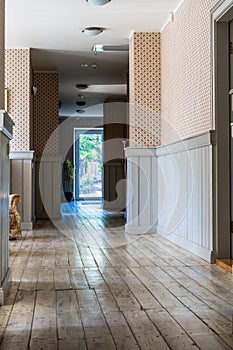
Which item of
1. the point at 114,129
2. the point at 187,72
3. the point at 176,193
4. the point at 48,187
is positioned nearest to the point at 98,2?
the point at 187,72

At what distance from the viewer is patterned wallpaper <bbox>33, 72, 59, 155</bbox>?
869cm

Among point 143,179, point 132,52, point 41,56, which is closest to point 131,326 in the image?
point 143,179

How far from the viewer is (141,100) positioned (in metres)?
6.39

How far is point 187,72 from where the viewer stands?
507cm

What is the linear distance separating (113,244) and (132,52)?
2588 mm

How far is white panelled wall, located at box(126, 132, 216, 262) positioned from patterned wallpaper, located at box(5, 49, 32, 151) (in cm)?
173

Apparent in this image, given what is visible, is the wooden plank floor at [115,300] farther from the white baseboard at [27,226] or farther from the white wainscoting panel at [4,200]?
the white baseboard at [27,226]

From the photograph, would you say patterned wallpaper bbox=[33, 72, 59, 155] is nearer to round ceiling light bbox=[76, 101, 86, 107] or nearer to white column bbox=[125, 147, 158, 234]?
white column bbox=[125, 147, 158, 234]

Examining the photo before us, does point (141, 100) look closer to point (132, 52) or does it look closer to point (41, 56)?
point (132, 52)

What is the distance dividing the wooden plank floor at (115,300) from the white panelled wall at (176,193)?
252 millimetres

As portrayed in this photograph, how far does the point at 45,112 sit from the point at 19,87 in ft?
5.15

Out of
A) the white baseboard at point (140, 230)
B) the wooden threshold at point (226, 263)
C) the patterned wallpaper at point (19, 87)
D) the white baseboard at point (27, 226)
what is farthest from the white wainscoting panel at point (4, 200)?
the patterned wallpaper at point (19, 87)

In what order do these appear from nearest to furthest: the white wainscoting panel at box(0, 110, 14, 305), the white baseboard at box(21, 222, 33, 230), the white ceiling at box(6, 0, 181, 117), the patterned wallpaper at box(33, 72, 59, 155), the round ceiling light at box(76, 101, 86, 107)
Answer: the white wainscoting panel at box(0, 110, 14, 305)
the white ceiling at box(6, 0, 181, 117)
the white baseboard at box(21, 222, 33, 230)
the patterned wallpaper at box(33, 72, 59, 155)
the round ceiling light at box(76, 101, 86, 107)

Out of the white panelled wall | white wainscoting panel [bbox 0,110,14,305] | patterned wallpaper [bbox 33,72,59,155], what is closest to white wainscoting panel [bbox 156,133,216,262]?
the white panelled wall
